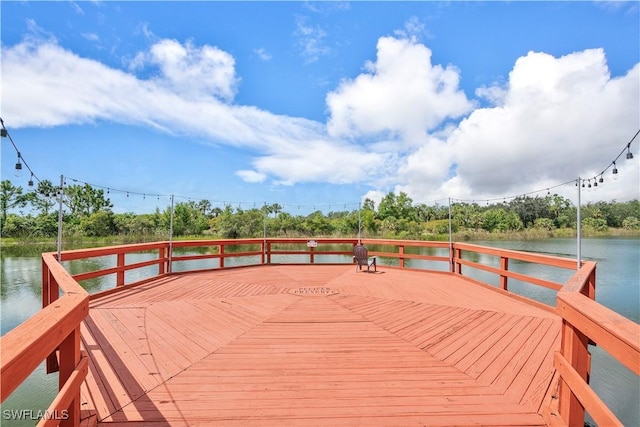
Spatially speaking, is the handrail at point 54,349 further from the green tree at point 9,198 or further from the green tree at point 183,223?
the green tree at point 9,198

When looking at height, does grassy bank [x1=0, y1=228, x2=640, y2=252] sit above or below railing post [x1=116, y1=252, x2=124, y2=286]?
below

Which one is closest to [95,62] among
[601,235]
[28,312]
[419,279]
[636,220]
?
[28,312]

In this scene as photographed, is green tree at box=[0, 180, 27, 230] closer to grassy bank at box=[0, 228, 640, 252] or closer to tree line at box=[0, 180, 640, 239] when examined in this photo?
tree line at box=[0, 180, 640, 239]

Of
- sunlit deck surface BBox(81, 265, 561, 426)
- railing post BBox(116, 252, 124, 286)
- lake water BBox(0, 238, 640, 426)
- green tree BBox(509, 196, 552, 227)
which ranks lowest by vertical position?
lake water BBox(0, 238, 640, 426)

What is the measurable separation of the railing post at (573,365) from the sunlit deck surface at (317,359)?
1.08ft

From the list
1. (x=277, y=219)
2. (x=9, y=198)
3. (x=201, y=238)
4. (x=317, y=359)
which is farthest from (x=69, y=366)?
(x=9, y=198)

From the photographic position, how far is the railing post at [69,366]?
1.43m

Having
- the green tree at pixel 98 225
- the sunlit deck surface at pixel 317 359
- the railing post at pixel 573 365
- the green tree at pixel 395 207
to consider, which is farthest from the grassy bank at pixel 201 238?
the railing post at pixel 573 365

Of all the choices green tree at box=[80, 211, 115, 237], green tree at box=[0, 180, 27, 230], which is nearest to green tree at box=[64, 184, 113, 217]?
green tree at box=[0, 180, 27, 230]

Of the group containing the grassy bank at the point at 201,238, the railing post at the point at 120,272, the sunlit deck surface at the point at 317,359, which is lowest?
the grassy bank at the point at 201,238

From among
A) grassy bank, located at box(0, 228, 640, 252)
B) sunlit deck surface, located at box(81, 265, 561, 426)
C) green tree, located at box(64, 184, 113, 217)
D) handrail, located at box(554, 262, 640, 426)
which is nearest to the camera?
handrail, located at box(554, 262, 640, 426)

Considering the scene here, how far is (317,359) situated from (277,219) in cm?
2758

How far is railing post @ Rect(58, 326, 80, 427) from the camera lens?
4.70ft

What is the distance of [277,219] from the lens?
29922mm
